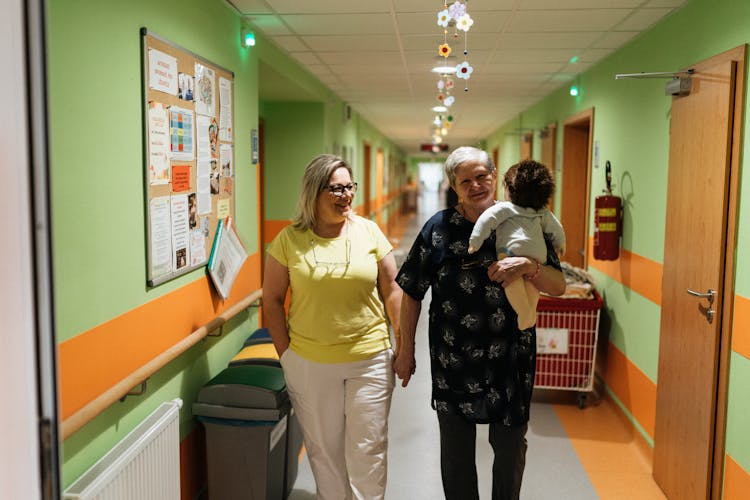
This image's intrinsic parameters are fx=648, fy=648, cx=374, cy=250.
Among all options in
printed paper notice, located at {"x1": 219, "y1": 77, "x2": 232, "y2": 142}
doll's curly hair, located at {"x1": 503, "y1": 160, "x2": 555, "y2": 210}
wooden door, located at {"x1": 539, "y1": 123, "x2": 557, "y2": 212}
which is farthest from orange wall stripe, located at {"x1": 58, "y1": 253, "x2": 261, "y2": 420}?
wooden door, located at {"x1": 539, "y1": 123, "x2": 557, "y2": 212}

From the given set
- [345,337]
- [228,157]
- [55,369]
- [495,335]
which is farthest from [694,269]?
[55,369]

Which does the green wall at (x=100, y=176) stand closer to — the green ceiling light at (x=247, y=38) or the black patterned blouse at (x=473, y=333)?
the green ceiling light at (x=247, y=38)

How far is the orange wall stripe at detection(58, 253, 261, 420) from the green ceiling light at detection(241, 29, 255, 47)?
147cm

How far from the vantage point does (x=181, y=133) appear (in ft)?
9.12

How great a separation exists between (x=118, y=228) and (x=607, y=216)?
10.7 feet

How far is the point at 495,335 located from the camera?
228 centimetres

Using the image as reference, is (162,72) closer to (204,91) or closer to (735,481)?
(204,91)

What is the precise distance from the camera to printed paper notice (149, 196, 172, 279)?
254 cm

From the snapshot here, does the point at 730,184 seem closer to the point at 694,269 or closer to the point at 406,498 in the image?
the point at 694,269

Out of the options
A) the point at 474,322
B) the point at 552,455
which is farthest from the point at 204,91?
the point at 552,455

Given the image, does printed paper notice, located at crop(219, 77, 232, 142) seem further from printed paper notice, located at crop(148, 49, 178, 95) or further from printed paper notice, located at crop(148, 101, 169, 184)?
printed paper notice, located at crop(148, 101, 169, 184)

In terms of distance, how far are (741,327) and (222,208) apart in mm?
2474

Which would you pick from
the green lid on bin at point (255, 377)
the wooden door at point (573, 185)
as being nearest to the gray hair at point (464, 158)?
the green lid on bin at point (255, 377)

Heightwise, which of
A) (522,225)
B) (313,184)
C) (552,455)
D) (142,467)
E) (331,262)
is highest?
(313,184)
